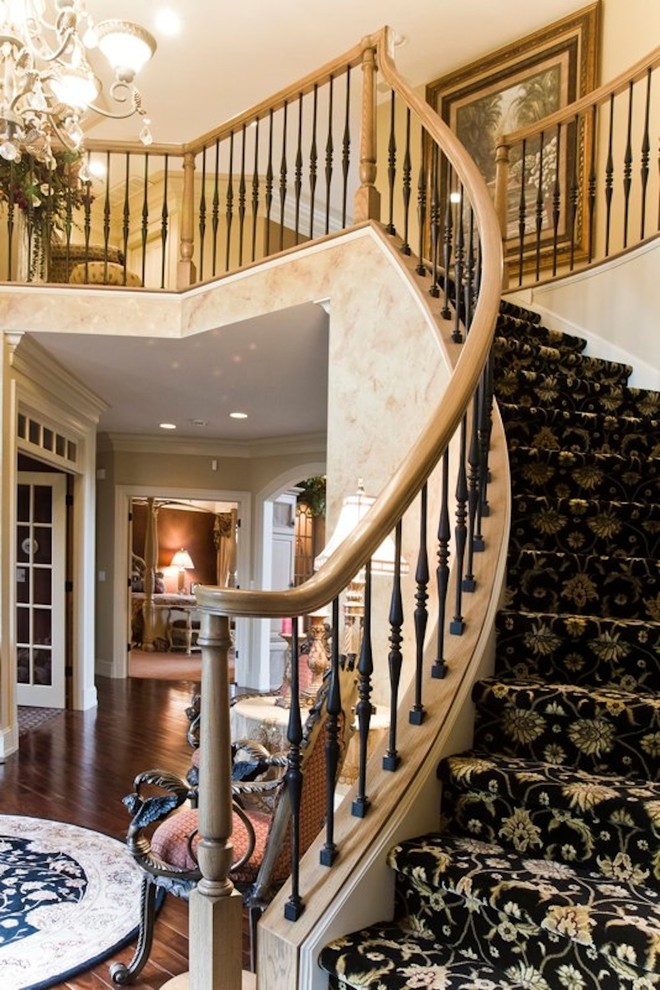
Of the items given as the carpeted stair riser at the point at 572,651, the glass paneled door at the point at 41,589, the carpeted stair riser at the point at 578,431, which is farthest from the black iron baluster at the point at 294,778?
the glass paneled door at the point at 41,589

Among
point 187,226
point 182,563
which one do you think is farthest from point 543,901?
point 182,563

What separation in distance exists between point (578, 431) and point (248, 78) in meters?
4.77

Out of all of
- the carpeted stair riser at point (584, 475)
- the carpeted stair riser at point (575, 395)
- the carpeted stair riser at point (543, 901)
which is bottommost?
the carpeted stair riser at point (543, 901)

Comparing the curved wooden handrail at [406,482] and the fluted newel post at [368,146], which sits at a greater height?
the fluted newel post at [368,146]

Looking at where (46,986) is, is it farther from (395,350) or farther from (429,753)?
(395,350)

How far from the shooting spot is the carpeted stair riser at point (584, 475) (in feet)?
9.55

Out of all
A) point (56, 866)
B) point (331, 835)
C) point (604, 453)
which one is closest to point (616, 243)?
point (604, 453)

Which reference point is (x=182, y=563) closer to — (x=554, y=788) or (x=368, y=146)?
(x=368, y=146)

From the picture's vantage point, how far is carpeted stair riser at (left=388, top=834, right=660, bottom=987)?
1.46m

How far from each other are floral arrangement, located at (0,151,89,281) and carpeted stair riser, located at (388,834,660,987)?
3.77 meters

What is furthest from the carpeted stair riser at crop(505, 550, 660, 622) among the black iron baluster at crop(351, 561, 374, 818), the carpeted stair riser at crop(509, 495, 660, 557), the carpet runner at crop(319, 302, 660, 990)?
the black iron baluster at crop(351, 561, 374, 818)

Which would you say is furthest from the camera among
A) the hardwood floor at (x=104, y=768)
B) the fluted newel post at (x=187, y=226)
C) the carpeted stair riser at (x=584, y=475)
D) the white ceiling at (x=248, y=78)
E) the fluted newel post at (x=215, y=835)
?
the white ceiling at (x=248, y=78)

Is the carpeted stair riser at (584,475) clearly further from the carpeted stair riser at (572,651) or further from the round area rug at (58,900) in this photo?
the round area rug at (58,900)

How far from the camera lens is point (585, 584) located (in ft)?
8.54
